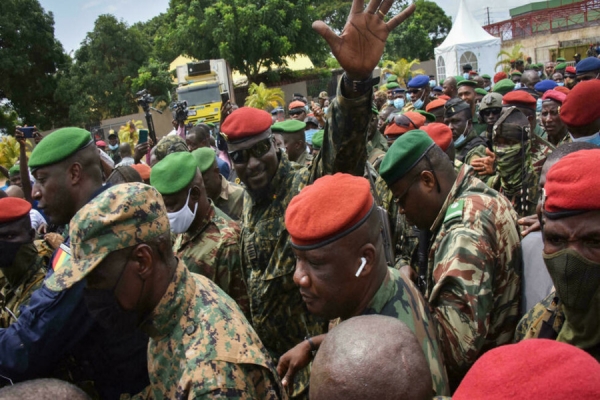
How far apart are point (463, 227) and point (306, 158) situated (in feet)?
15.4

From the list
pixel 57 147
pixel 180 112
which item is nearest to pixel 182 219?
pixel 57 147

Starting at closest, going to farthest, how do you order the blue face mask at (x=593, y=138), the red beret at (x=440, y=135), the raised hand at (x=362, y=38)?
the raised hand at (x=362, y=38) → the red beret at (x=440, y=135) → the blue face mask at (x=593, y=138)

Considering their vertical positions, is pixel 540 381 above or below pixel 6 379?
above

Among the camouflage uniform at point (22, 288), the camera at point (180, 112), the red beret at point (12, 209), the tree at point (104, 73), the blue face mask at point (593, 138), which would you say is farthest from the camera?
the tree at point (104, 73)

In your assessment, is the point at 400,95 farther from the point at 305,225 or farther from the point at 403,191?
the point at 305,225

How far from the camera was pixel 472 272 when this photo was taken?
7.89 ft

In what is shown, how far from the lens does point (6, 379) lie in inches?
89.1

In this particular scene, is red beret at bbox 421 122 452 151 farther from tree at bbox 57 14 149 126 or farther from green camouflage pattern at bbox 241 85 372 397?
tree at bbox 57 14 149 126

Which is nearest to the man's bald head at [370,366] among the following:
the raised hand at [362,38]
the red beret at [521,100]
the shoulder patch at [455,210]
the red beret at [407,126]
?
the shoulder patch at [455,210]

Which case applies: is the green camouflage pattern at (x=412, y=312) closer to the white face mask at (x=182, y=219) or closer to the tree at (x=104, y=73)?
the white face mask at (x=182, y=219)

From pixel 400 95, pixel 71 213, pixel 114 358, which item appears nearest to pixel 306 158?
pixel 71 213

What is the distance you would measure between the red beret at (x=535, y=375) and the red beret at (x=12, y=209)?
3170mm

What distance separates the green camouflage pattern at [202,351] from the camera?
71.6 inches

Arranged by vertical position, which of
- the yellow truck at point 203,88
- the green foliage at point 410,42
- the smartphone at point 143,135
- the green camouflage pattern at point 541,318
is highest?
the green foliage at point 410,42
